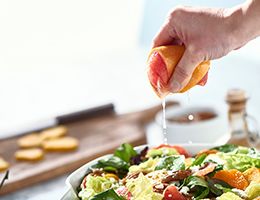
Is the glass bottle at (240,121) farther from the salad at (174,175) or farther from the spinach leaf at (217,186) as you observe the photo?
the spinach leaf at (217,186)

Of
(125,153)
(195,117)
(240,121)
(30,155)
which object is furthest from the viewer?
(195,117)

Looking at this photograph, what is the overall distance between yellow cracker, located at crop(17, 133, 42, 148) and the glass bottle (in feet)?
2.09

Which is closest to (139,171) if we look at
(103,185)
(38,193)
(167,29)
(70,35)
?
(103,185)

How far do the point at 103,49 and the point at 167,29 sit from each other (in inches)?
87.5

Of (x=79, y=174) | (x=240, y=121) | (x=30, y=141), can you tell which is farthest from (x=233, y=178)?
(x=30, y=141)

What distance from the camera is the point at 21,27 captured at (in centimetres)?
327

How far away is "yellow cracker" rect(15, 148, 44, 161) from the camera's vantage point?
2188 mm

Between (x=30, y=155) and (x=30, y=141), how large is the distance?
13cm

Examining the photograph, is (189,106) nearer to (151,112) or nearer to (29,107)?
(151,112)

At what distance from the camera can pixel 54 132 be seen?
7.79ft

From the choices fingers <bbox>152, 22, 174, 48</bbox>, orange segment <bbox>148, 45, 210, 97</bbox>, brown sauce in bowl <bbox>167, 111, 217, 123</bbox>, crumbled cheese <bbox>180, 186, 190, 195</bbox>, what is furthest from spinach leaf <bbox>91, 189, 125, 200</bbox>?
brown sauce in bowl <bbox>167, 111, 217, 123</bbox>

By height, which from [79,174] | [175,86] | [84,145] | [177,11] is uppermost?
[177,11]

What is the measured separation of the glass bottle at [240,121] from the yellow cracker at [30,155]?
592mm

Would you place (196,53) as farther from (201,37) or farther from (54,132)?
(54,132)
